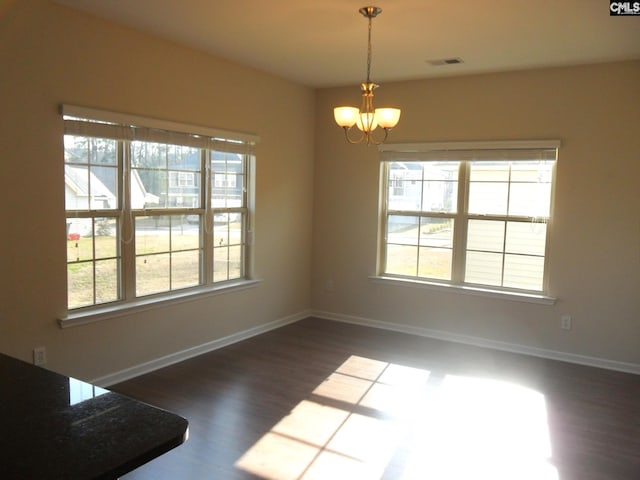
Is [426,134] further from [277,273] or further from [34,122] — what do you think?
[34,122]

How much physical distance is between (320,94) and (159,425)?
493cm

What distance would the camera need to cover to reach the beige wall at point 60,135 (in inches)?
121

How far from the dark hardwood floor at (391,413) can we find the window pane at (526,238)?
101 centimetres

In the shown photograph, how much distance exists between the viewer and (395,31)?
11.7 ft

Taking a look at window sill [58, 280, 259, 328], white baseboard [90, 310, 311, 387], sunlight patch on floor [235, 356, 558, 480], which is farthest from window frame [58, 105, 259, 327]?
sunlight patch on floor [235, 356, 558, 480]

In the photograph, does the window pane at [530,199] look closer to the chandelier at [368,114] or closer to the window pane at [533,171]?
the window pane at [533,171]

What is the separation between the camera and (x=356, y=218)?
18.5ft

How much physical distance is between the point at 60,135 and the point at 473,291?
3.82m

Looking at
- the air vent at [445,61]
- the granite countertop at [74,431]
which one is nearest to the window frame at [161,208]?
the air vent at [445,61]

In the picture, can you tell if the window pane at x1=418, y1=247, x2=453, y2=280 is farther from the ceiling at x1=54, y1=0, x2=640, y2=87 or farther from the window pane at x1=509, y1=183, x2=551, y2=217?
the ceiling at x1=54, y1=0, x2=640, y2=87

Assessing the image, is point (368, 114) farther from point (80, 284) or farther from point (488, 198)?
point (80, 284)

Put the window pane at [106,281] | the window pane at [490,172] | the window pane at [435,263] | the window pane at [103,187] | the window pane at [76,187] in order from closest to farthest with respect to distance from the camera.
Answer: the window pane at [76,187] → the window pane at [103,187] → the window pane at [106,281] → the window pane at [490,172] → the window pane at [435,263]

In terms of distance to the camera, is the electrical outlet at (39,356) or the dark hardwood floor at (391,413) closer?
the dark hardwood floor at (391,413)

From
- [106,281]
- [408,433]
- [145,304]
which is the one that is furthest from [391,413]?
[106,281]
